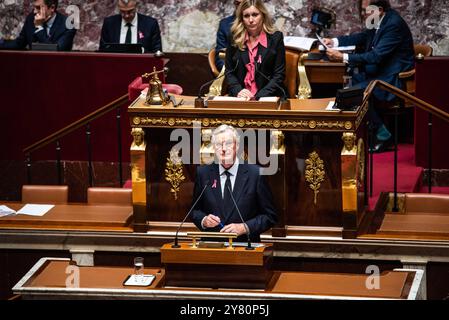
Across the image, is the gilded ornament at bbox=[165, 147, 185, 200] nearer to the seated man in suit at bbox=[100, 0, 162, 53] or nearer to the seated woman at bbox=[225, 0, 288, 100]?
the seated woman at bbox=[225, 0, 288, 100]

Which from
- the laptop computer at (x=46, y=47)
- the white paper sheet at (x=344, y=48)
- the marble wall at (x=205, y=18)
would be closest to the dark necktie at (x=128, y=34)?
the laptop computer at (x=46, y=47)

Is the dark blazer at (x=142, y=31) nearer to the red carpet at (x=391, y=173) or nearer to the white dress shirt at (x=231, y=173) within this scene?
the red carpet at (x=391, y=173)

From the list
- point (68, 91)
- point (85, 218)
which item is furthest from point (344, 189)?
point (68, 91)

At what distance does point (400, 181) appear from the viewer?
460 inches

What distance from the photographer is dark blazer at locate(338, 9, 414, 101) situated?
495 inches

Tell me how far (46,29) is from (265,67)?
3.97 m

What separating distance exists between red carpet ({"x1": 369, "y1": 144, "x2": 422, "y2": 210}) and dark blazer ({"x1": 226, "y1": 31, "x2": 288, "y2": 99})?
4.50ft

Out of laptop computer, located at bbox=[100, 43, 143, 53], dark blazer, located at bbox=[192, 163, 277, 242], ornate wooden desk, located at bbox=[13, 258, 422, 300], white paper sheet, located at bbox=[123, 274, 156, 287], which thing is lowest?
ornate wooden desk, located at bbox=[13, 258, 422, 300]

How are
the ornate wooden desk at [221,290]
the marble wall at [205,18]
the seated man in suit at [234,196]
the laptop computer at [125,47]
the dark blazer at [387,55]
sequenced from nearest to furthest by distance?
the ornate wooden desk at [221,290]
the seated man in suit at [234,196]
the dark blazer at [387,55]
the laptop computer at [125,47]
the marble wall at [205,18]

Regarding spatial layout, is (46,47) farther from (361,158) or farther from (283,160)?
(361,158)

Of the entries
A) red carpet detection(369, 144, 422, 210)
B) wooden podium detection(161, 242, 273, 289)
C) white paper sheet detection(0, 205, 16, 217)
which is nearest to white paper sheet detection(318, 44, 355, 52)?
red carpet detection(369, 144, 422, 210)

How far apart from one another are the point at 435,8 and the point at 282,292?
21.5ft

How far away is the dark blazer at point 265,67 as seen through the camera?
34.4ft

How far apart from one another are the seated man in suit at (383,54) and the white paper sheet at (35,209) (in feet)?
10.7
